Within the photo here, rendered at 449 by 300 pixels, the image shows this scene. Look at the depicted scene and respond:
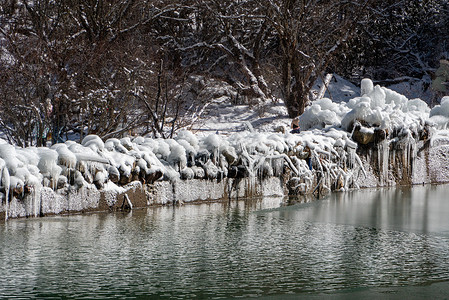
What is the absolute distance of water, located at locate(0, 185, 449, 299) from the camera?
5035 millimetres

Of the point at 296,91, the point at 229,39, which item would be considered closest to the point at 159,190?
the point at 296,91

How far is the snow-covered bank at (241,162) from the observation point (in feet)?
30.0

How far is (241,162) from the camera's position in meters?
11.9

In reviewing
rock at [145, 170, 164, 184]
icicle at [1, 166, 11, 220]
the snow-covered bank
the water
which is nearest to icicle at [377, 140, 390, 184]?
the snow-covered bank

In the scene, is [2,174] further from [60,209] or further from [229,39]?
[229,39]

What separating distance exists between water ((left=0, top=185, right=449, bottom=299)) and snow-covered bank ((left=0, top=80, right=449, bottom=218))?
19.6 inches

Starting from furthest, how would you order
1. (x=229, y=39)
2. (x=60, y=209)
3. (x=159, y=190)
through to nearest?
(x=229, y=39) → (x=159, y=190) → (x=60, y=209)

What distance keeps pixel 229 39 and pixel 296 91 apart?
12.9 ft

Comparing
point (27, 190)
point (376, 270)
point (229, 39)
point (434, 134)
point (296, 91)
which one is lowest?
point (376, 270)

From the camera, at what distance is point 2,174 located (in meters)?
8.45

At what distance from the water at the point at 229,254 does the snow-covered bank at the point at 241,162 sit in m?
0.50

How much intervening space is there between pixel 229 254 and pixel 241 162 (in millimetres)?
5538

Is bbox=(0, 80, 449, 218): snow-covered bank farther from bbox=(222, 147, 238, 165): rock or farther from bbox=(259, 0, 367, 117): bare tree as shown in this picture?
bbox=(259, 0, 367, 117): bare tree

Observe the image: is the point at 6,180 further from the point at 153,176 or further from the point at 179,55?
the point at 179,55
